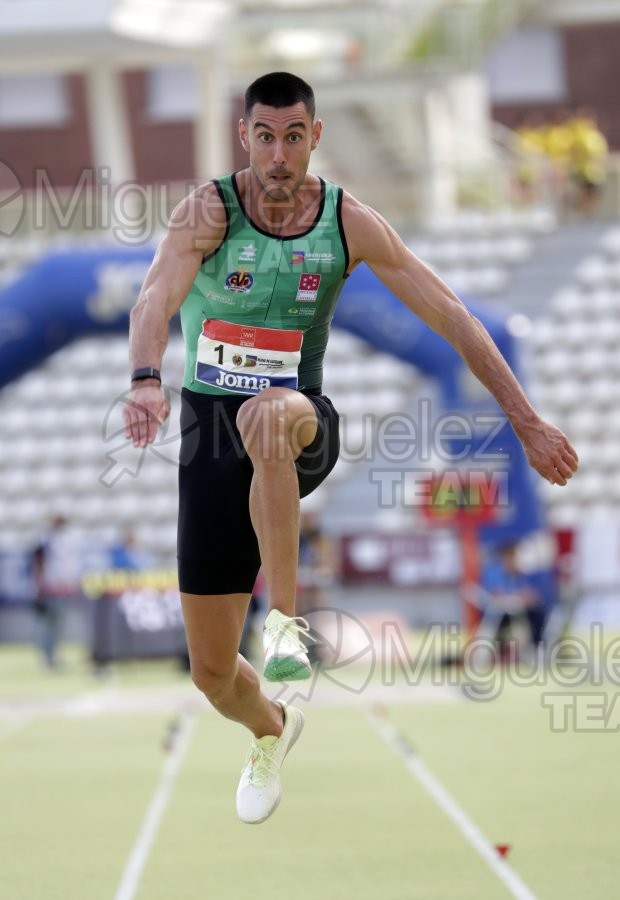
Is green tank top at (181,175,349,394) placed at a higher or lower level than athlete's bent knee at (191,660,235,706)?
higher

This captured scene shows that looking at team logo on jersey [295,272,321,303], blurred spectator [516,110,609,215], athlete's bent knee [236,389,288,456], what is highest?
blurred spectator [516,110,609,215]

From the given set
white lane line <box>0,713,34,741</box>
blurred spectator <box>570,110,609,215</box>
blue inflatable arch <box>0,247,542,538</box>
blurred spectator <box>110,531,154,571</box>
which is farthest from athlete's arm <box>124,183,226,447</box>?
blurred spectator <box>570,110,609,215</box>

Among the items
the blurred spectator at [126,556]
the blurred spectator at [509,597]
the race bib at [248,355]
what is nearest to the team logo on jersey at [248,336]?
the race bib at [248,355]

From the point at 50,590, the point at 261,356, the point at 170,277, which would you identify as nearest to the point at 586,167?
the point at 50,590

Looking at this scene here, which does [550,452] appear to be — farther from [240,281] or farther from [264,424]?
[240,281]

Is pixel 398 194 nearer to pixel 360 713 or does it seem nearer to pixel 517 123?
pixel 517 123

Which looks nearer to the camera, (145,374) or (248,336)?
(145,374)

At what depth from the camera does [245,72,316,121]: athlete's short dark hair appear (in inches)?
179

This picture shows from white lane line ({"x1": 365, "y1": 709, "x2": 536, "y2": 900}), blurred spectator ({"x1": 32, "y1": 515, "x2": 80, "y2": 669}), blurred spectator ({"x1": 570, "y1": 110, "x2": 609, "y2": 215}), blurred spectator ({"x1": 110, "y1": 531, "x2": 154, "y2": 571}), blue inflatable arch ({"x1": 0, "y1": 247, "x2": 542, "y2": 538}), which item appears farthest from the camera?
blurred spectator ({"x1": 570, "y1": 110, "x2": 609, "y2": 215})

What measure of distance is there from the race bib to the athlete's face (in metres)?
0.41

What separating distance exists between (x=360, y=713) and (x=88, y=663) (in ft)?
19.9

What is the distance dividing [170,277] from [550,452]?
1158mm

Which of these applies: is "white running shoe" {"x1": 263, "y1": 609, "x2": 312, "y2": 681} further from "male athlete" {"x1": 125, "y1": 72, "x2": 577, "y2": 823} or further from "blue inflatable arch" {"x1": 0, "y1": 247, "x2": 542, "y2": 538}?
"blue inflatable arch" {"x1": 0, "y1": 247, "x2": 542, "y2": 538}

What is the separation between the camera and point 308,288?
4.73 metres
